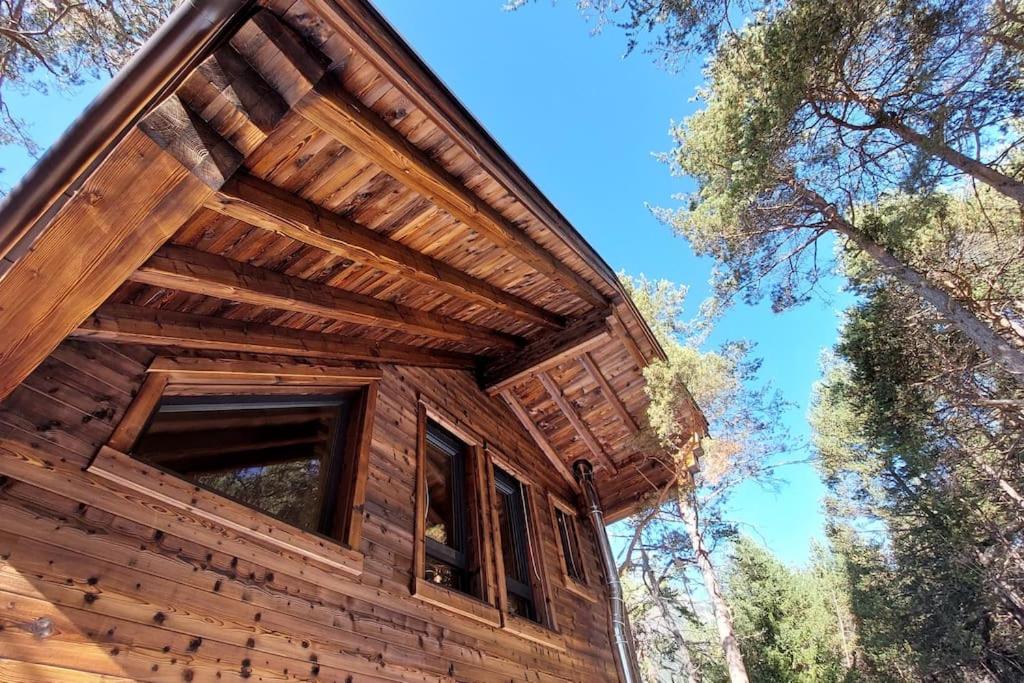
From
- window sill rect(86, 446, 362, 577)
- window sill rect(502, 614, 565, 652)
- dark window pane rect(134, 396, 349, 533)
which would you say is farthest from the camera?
window sill rect(502, 614, 565, 652)

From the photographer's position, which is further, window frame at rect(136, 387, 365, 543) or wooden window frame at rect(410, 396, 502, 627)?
wooden window frame at rect(410, 396, 502, 627)

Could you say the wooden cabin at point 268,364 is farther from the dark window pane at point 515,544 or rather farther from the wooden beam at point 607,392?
the wooden beam at point 607,392

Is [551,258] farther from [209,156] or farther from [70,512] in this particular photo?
[70,512]

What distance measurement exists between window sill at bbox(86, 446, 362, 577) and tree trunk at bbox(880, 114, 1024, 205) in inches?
364

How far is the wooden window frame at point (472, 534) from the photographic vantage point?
3.23 m

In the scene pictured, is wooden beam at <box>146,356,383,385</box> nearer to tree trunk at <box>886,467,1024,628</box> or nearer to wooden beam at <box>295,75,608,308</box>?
wooden beam at <box>295,75,608,308</box>

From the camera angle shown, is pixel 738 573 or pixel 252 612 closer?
pixel 252 612

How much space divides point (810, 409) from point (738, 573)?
759 cm

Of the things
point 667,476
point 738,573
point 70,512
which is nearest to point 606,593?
point 667,476

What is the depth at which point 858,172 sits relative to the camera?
28.8 ft

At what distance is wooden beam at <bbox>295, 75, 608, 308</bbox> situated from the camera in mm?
1998

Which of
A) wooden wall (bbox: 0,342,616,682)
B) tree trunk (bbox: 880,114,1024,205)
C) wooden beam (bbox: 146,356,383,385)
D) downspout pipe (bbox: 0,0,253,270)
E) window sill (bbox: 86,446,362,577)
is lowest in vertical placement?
wooden wall (bbox: 0,342,616,682)

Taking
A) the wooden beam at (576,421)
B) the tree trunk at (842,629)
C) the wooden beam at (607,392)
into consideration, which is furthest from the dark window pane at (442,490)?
the tree trunk at (842,629)

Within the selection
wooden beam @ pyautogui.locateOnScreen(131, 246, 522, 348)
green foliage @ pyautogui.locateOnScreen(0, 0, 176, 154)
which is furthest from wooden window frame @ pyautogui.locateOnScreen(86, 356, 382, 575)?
green foliage @ pyautogui.locateOnScreen(0, 0, 176, 154)
